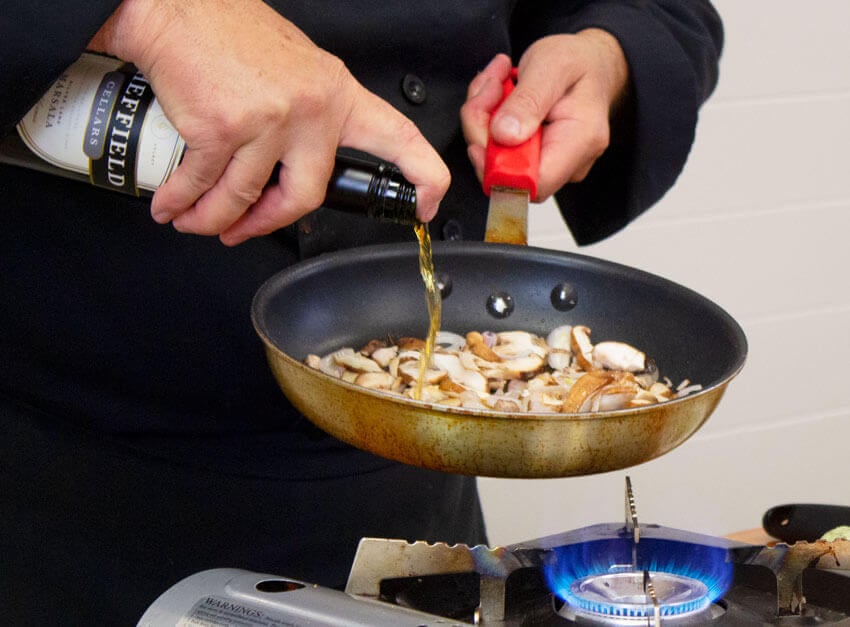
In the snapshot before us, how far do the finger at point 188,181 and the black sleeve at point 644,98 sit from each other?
454 millimetres

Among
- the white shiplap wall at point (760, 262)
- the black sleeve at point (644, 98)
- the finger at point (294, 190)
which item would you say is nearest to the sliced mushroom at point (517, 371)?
the finger at point (294, 190)

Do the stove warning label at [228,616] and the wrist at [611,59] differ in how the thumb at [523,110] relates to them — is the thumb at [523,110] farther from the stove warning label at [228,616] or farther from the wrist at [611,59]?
the stove warning label at [228,616]

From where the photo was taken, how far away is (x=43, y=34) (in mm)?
649

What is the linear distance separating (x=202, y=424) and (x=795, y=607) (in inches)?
18.4

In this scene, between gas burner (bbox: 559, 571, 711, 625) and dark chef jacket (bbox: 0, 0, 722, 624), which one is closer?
gas burner (bbox: 559, 571, 711, 625)

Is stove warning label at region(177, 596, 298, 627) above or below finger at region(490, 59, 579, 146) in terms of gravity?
below

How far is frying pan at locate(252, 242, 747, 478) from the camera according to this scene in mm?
621

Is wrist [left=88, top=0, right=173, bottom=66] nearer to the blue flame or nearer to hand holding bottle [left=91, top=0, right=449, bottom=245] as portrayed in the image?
hand holding bottle [left=91, top=0, right=449, bottom=245]

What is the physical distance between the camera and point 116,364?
888 mm

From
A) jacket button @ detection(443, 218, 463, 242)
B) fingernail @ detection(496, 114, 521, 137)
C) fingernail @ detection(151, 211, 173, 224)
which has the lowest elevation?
jacket button @ detection(443, 218, 463, 242)

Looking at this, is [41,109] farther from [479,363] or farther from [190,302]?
[479,363]

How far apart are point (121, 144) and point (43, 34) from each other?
0.08m

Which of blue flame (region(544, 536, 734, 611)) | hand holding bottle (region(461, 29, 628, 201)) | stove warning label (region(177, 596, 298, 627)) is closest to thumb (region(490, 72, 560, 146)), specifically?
hand holding bottle (region(461, 29, 628, 201))

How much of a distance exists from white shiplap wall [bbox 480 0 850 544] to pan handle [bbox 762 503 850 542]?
953 millimetres
